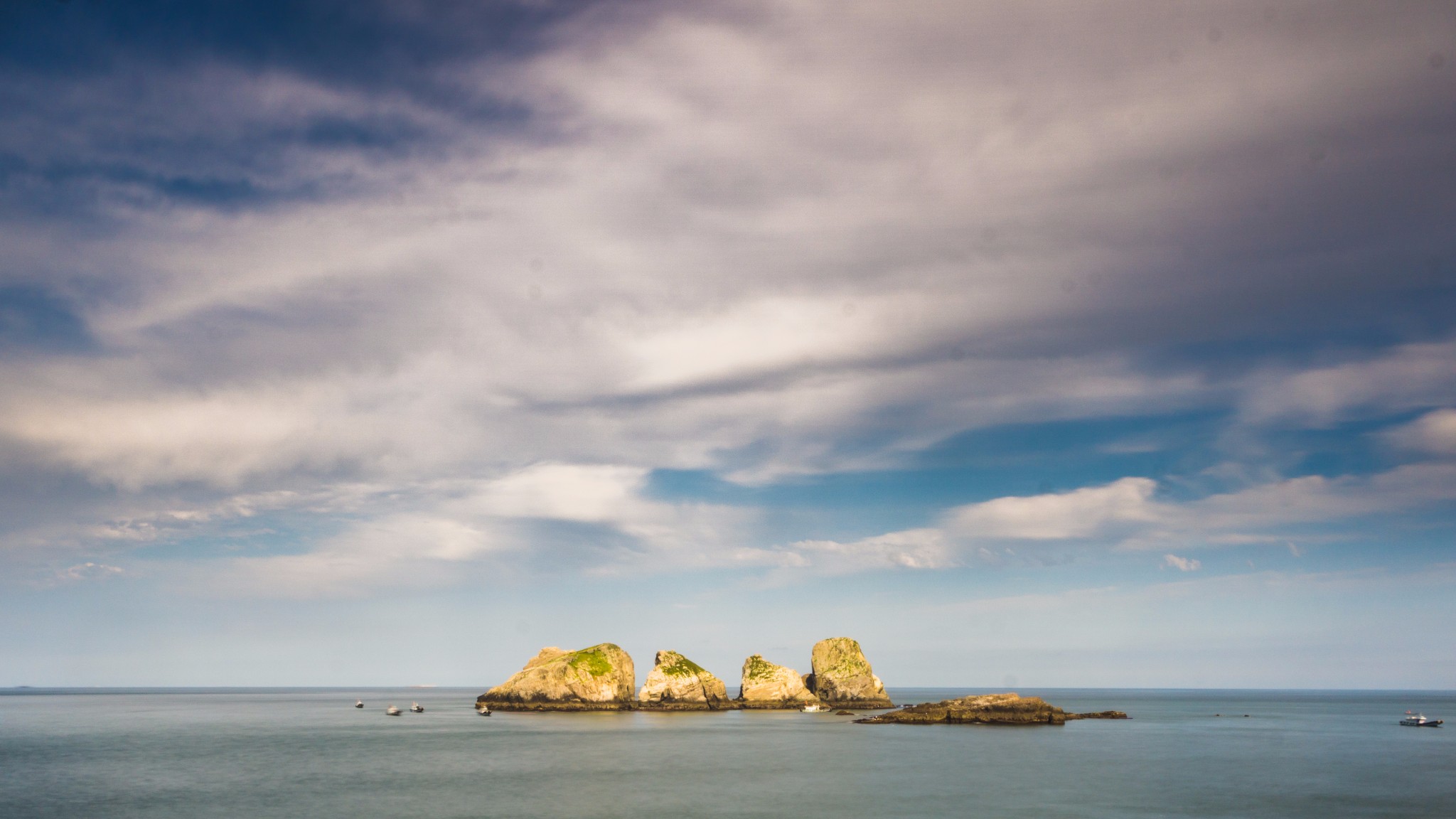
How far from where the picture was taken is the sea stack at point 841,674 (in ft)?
594

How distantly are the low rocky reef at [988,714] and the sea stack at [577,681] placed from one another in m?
49.1

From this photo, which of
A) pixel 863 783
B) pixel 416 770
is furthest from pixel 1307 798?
pixel 416 770

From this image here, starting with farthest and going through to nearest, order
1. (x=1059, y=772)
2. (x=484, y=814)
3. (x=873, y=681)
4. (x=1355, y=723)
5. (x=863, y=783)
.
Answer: (x=873, y=681), (x=1355, y=723), (x=1059, y=772), (x=863, y=783), (x=484, y=814)

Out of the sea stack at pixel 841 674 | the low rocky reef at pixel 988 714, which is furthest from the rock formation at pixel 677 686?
the low rocky reef at pixel 988 714

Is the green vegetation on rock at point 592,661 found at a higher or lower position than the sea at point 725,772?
higher

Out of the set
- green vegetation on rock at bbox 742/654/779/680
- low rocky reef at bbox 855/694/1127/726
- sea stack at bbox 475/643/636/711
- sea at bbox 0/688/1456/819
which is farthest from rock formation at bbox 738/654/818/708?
sea at bbox 0/688/1456/819

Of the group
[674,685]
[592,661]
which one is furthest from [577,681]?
[674,685]

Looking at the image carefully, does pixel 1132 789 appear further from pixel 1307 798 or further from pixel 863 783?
pixel 863 783

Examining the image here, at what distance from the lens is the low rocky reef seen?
141m

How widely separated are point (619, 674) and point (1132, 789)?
382 ft

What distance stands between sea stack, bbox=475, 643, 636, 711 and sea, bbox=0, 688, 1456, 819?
2864 cm

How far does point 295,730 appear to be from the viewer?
5477 inches

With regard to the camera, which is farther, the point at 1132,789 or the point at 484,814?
the point at 1132,789

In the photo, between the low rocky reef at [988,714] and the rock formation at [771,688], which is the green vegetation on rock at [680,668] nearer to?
the rock formation at [771,688]
